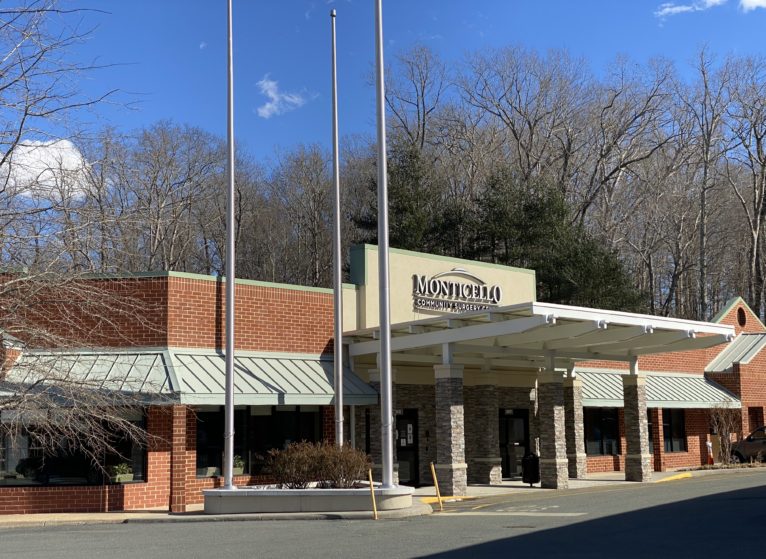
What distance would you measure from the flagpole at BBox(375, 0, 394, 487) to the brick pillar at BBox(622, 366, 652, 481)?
471 inches

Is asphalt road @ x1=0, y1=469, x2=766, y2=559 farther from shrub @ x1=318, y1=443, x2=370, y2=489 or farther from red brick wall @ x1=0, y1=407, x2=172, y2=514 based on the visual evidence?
red brick wall @ x1=0, y1=407, x2=172, y2=514

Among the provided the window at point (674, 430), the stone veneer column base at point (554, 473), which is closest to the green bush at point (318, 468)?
the stone veneer column base at point (554, 473)

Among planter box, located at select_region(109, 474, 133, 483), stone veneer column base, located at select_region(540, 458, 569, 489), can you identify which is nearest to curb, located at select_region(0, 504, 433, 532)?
planter box, located at select_region(109, 474, 133, 483)

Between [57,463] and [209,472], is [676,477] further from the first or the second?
[57,463]

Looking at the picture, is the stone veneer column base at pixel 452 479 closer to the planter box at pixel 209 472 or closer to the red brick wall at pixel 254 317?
the red brick wall at pixel 254 317

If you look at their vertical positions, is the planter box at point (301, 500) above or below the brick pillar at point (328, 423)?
below

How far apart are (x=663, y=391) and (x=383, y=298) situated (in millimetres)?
19959

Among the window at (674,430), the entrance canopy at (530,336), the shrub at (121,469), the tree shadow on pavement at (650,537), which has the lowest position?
the tree shadow on pavement at (650,537)

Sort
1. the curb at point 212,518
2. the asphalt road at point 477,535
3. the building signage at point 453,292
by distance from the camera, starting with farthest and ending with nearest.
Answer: the building signage at point 453,292, the curb at point 212,518, the asphalt road at point 477,535

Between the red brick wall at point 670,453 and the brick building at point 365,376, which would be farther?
the red brick wall at point 670,453

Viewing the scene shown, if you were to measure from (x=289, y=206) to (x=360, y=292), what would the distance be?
126 ft

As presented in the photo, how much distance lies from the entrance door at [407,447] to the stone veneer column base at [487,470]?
220 centimetres

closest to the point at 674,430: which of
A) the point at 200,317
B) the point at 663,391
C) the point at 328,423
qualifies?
the point at 663,391

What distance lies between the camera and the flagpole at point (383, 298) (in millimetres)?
20875
